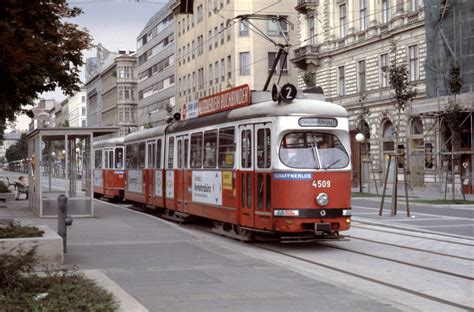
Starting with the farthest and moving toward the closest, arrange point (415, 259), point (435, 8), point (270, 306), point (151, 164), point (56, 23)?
point (435, 8), point (151, 164), point (56, 23), point (415, 259), point (270, 306)

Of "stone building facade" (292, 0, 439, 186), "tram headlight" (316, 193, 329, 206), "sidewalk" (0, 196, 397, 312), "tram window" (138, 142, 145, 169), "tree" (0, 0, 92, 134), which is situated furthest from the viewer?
"stone building facade" (292, 0, 439, 186)

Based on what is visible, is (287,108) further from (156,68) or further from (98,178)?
(156,68)

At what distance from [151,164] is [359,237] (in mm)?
8830

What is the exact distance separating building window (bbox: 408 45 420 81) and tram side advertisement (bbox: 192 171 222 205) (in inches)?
1124

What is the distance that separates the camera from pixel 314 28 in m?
56.9

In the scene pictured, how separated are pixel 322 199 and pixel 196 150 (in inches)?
215

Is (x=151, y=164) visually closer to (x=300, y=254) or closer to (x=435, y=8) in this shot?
(x=300, y=254)

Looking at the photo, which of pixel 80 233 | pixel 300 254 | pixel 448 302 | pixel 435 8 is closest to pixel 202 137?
pixel 80 233

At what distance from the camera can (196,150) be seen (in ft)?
62.2

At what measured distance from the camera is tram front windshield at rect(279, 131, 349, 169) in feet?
47.2

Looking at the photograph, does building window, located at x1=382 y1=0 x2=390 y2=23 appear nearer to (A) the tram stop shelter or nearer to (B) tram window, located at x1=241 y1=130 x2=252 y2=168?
(A) the tram stop shelter

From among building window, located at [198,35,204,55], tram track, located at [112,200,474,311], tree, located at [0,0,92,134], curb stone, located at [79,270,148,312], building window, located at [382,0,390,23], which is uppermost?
building window, located at [198,35,204,55]

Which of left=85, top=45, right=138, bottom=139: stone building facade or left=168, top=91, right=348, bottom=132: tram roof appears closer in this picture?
left=168, top=91, right=348, bottom=132: tram roof

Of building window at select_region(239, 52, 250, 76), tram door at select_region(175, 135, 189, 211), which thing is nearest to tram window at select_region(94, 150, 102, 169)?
tram door at select_region(175, 135, 189, 211)
